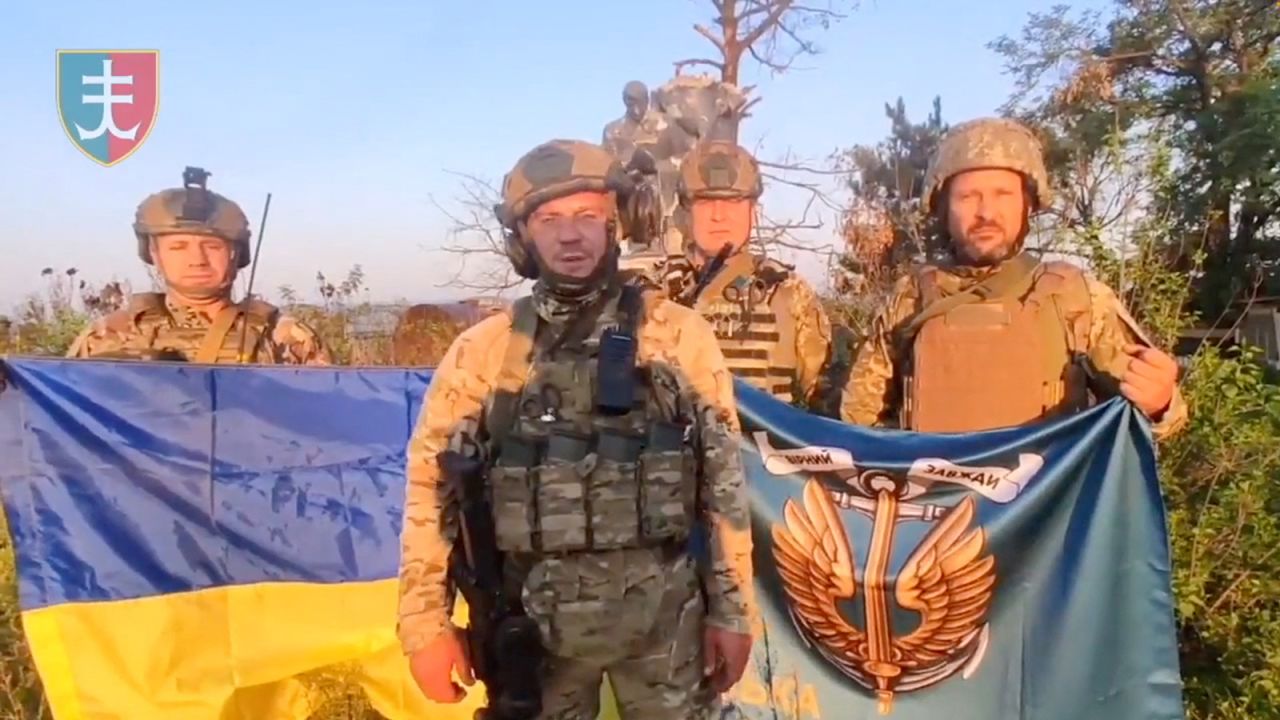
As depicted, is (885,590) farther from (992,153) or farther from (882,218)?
(882,218)

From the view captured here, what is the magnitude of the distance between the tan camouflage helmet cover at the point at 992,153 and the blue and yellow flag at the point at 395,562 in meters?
0.95

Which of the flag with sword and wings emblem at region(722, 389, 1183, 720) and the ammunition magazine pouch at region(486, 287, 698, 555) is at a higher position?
the ammunition magazine pouch at region(486, 287, 698, 555)

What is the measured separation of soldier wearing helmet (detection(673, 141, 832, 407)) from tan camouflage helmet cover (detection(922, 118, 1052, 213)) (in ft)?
4.04

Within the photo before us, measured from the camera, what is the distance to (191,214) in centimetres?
533

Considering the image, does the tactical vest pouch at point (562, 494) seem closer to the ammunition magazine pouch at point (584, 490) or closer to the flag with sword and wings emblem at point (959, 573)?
the ammunition magazine pouch at point (584, 490)

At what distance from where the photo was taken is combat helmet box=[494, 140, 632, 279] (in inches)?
122

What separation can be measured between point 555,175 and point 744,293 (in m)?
2.56

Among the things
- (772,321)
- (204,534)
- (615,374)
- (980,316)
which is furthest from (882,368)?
(204,534)

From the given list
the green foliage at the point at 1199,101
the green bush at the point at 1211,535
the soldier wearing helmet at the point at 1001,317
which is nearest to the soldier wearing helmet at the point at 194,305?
the green bush at the point at 1211,535

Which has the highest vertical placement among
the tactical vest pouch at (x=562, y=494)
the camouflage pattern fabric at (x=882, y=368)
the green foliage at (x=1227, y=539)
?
the camouflage pattern fabric at (x=882, y=368)

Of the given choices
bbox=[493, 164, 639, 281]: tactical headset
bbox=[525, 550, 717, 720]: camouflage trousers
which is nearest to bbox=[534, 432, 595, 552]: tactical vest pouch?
bbox=[525, 550, 717, 720]: camouflage trousers

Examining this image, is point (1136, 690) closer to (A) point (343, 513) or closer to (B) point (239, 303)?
(A) point (343, 513)

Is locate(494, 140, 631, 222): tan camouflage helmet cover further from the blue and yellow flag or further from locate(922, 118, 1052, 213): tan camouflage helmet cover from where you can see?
locate(922, 118, 1052, 213): tan camouflage helmet cover

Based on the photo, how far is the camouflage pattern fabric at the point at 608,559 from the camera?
10.0ft
